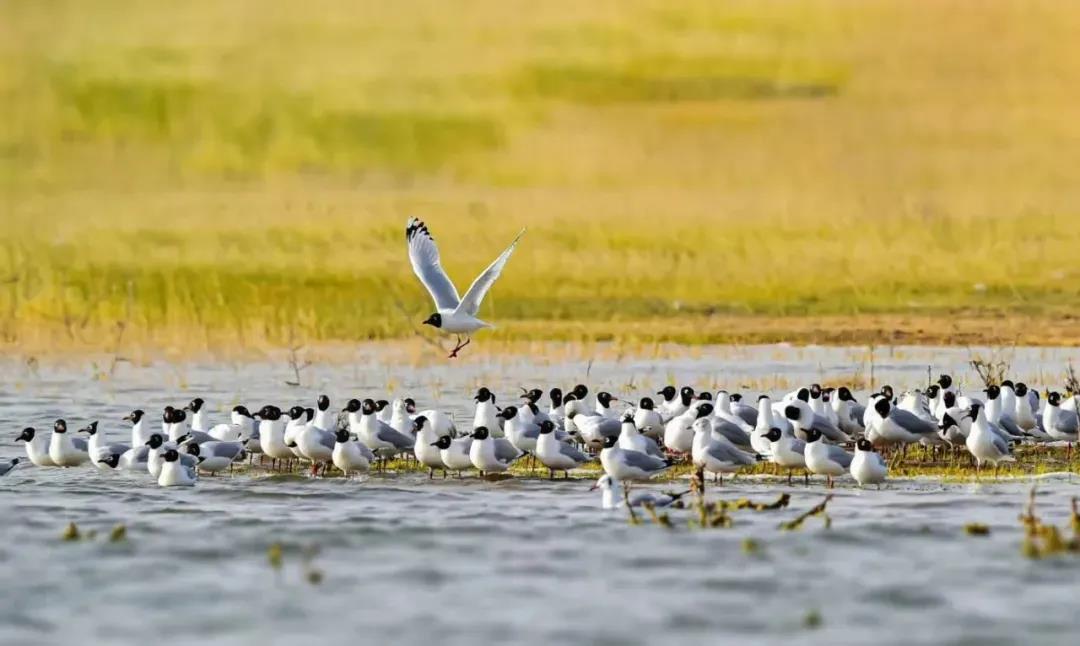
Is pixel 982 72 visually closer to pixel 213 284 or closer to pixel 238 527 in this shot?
pixel 213 284

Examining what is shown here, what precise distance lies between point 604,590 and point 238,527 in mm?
4234

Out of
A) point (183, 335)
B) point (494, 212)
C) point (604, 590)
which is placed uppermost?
point (494, 212)

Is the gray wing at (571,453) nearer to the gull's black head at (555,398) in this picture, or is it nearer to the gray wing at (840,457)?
the gray wing at (840,457)

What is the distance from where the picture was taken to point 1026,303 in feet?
145

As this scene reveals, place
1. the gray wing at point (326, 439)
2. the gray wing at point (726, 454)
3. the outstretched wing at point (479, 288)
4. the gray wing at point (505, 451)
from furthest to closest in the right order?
the outstretched wing at point (479, 288), the gray wing at point (326, 439), the gray wing at point (505, 451), the gray wing at point (726, 454)

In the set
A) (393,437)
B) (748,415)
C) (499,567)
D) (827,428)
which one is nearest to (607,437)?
(748,415)

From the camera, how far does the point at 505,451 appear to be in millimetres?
21438

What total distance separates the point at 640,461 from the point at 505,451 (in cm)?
154

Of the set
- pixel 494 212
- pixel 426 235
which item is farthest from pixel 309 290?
pixel 426 235

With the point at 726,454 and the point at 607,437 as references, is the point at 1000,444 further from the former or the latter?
the point at 607,437

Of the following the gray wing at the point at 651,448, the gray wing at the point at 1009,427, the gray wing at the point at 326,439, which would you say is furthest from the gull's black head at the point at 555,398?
the gray wing at the point at 1009,427

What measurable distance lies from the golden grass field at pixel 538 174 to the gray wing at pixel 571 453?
16.8 m

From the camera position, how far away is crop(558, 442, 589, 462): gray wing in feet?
70.2

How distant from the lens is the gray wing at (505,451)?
2136 centimetres
